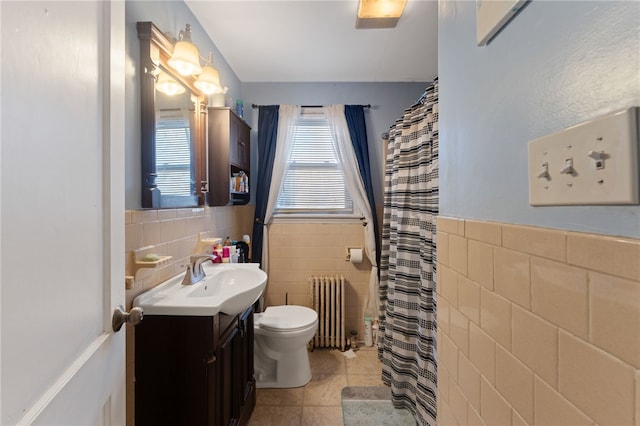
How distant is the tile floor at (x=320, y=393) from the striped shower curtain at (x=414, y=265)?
0.25 m

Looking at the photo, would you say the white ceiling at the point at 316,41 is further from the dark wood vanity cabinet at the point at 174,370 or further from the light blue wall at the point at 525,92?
the dark wood vanity cabinet at the point at 174,370

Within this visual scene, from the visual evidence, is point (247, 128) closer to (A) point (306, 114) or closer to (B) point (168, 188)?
(A) point (306, 114)

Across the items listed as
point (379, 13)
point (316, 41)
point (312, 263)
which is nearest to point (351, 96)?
point (316, 41)

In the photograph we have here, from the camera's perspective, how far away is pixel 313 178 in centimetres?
274

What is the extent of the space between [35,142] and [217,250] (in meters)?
1.50

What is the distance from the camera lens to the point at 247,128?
241 centimetres

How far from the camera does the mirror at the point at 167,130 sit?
4.17ft

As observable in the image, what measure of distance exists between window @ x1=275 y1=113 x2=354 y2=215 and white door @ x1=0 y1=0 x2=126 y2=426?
1991 millimetres

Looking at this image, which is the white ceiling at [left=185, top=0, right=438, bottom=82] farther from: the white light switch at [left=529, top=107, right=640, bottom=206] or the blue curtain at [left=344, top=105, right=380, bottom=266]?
the white light switch at [left=529, top=107, right=640, bottom=206]

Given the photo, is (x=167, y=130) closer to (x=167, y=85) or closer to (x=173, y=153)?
(x=173, y=153)

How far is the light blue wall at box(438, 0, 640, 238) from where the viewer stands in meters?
0.35

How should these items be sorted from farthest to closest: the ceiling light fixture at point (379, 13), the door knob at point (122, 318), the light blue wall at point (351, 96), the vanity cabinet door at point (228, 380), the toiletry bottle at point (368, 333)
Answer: the light blue wall at point (351, 96), the toiletry bottle at point (368, 333), the ceiling light fixture at point (379, 13), the vanity cabinet door at point (228, 380), the door knob at point (122, 318)

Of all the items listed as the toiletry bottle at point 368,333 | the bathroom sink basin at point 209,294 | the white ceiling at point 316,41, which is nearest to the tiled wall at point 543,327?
the bathroom sink basin at point 209,294

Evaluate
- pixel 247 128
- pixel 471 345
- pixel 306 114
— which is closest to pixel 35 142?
pixel 471 345
